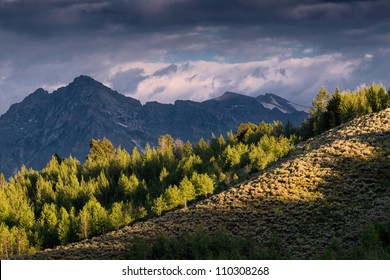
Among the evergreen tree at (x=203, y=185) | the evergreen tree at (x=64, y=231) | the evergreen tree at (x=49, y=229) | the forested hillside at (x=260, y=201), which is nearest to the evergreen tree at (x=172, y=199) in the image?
the forested hillside at (x=260, y=201)

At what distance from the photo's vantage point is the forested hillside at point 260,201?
80600 millimetres

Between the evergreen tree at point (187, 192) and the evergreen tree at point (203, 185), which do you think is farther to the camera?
the evergreen tree at point (203, 185)

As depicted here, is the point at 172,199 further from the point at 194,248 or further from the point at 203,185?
the point at 194,248

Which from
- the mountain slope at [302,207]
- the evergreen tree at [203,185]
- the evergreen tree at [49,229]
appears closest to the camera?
the mountain slope at [302,207]

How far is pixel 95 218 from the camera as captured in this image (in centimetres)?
13900

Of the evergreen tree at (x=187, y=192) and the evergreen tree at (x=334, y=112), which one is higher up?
the evergreen tree at (x=334, y=112)

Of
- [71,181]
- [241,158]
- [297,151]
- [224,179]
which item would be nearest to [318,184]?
[297,151]

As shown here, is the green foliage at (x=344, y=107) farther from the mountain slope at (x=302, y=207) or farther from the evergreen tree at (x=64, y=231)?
the evergreen tree at (x=64, y=231)

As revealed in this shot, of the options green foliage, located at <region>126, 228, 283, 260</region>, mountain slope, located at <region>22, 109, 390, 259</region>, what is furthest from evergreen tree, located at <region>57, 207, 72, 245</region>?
green foliage, located at <region>126, 228, 283, 260</region>

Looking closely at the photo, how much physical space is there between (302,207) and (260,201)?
8.99 meters

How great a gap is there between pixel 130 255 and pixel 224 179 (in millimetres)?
81974

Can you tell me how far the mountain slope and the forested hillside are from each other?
171mm

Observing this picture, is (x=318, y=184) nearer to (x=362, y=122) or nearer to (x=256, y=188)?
(x=256, y=188)

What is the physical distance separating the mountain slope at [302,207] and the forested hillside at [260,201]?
0.17 m
